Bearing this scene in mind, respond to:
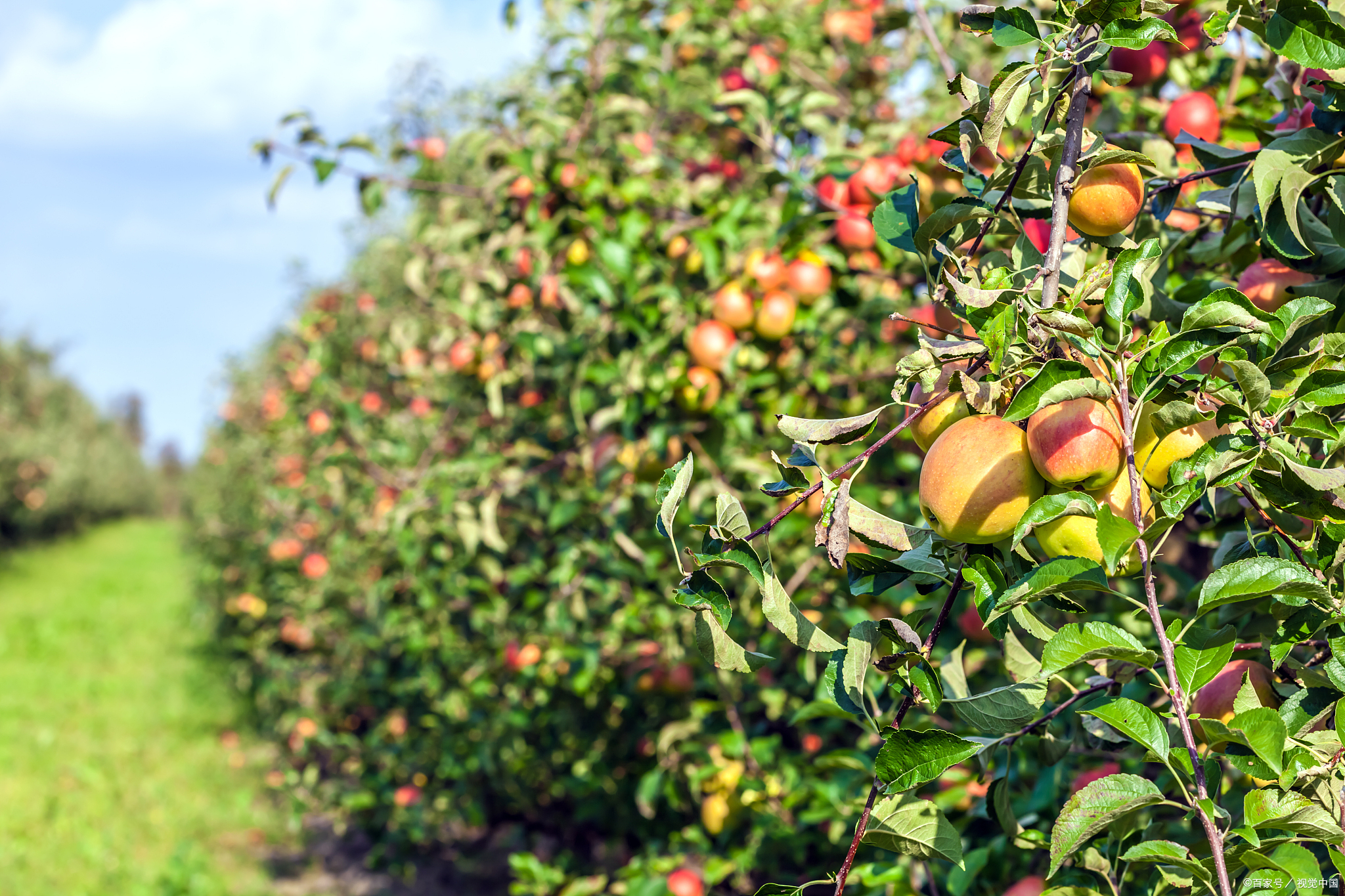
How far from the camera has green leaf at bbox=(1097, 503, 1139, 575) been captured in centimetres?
59

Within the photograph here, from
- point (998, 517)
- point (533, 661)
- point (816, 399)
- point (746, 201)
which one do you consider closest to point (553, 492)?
point (533, 661)

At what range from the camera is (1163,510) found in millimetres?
624

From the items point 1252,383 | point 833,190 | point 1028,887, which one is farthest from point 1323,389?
point 833,190

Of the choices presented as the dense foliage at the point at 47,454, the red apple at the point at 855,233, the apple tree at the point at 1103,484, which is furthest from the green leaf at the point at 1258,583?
the dense foliage at the point at 47,454

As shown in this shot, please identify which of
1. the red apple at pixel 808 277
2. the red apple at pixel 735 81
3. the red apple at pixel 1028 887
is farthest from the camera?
the red apple at pixel 735 81

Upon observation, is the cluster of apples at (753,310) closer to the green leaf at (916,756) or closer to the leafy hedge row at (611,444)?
the leafy hedge row at (611,444)

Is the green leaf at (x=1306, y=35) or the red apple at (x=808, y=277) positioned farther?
the red apple at (x=808, y=277)

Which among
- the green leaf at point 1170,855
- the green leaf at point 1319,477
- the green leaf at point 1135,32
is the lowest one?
the green leaf at point 1170,855

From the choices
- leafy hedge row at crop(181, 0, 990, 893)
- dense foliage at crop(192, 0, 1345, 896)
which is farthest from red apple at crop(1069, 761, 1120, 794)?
leafy hedge row at crop(181, 0, 990, 893)

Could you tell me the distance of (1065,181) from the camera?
0.70 metres

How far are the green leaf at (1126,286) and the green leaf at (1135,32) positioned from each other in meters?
0.14

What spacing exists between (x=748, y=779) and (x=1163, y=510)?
128 centimetres

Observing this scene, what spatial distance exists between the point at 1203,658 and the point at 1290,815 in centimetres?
11

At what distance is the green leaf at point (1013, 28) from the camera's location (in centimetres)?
71
